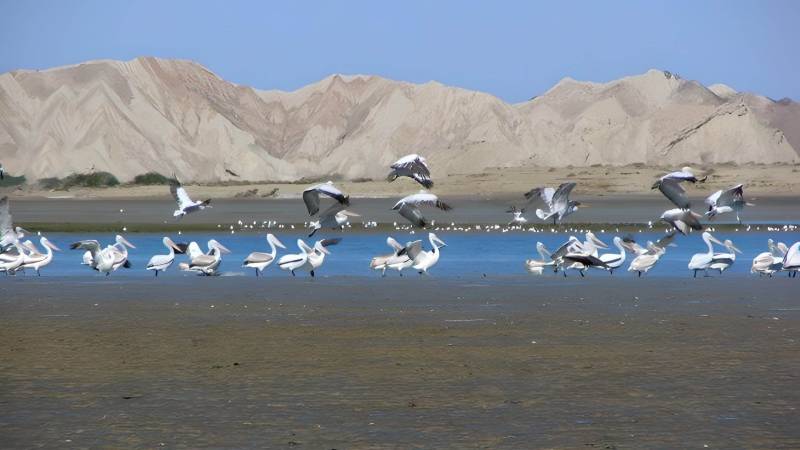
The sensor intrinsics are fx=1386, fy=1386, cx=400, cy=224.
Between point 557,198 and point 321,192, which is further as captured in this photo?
point 557,198

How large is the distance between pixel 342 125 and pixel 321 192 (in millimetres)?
133679

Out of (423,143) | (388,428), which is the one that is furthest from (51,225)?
(423,143)

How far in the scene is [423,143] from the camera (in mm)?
136375

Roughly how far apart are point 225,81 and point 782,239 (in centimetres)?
13226

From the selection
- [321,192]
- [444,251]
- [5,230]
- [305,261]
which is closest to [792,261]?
[321,192]

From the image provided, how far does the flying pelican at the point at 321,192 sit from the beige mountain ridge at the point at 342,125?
240ft

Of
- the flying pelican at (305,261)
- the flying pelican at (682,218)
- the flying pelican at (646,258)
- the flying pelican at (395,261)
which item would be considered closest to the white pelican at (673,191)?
the flying pelican at (682,218)

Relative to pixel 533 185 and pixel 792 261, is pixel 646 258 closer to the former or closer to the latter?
pixel 792 261

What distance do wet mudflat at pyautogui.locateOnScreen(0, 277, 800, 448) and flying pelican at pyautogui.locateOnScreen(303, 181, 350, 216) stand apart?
1908 mm

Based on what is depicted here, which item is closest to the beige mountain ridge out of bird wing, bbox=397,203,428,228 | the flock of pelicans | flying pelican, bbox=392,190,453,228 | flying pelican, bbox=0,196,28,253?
flying pelican, bbox=0,196,28,253

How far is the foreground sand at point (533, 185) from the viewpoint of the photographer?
2511 inches

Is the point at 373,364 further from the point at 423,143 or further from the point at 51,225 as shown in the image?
the point at 423,143

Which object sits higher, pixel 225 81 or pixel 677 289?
pixel 225 81

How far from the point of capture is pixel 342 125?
155 meters
